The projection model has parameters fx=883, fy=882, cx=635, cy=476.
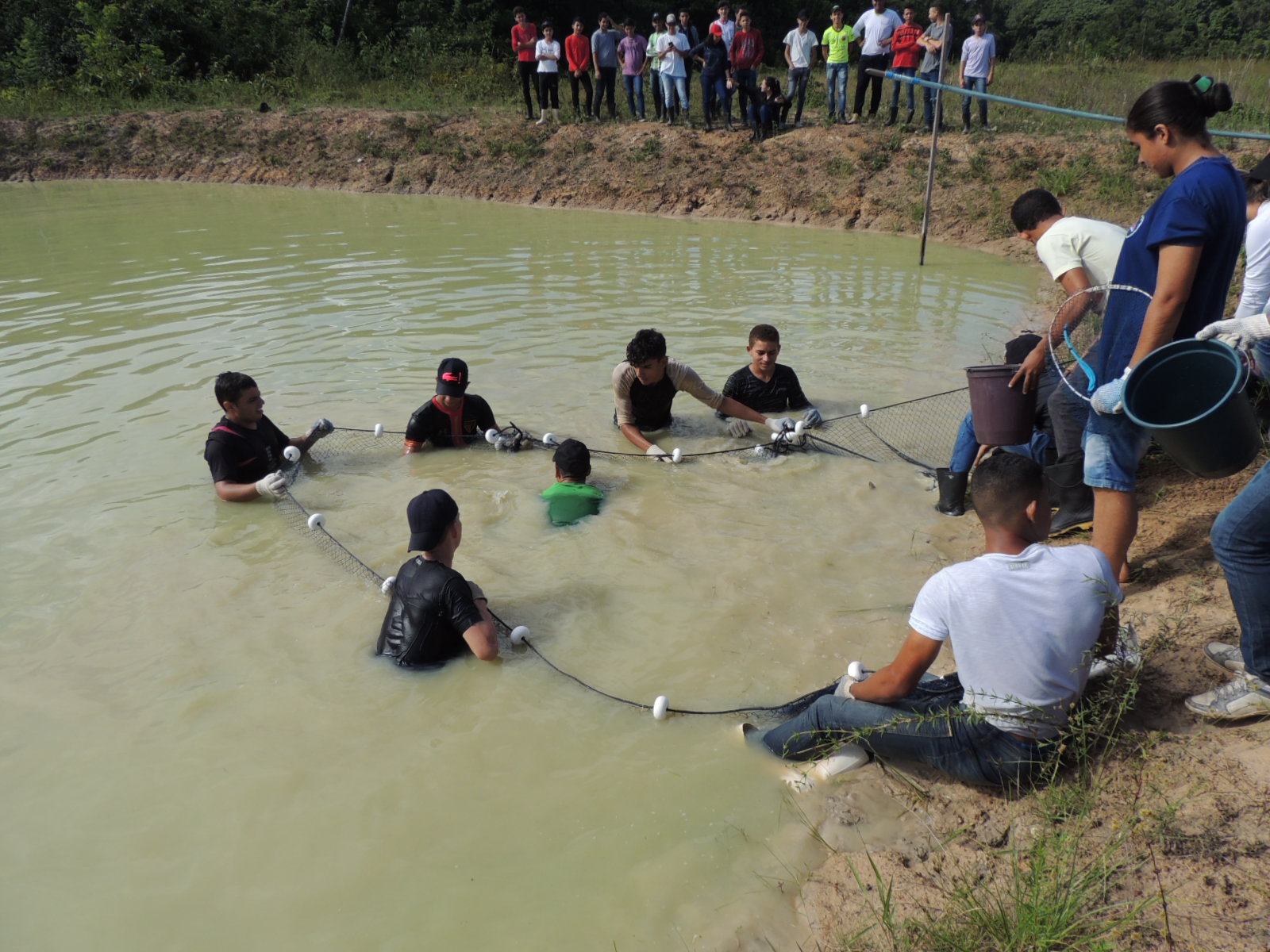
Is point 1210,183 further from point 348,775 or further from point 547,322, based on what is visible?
point 547,322

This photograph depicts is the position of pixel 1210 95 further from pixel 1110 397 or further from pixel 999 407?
pixel 999 407

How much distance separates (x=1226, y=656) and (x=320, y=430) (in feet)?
21.9

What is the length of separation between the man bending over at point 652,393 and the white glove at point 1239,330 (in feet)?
13.0

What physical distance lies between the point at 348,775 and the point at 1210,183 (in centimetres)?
448

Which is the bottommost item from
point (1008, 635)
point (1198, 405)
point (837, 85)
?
point (1008, 635)

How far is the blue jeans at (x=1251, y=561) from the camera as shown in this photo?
10.3ft

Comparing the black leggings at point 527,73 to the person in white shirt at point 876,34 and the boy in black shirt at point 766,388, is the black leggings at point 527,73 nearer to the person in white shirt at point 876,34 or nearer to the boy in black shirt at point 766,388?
the person in white shirt at point 876,34

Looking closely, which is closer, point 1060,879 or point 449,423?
point 1060,879

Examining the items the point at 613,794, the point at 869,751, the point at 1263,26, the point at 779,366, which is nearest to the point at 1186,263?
the point at 869,751

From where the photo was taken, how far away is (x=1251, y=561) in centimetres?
317

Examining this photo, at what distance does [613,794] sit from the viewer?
384 centimetres

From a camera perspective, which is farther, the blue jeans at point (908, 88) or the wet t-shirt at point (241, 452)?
the blue jeans at point (908, 88)

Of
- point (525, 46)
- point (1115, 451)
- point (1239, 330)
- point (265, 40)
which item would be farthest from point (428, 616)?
point (265, 40)

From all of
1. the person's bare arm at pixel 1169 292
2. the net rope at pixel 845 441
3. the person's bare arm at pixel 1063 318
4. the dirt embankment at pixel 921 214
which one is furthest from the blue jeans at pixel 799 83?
the person's bare arm at pixel 1169 292
